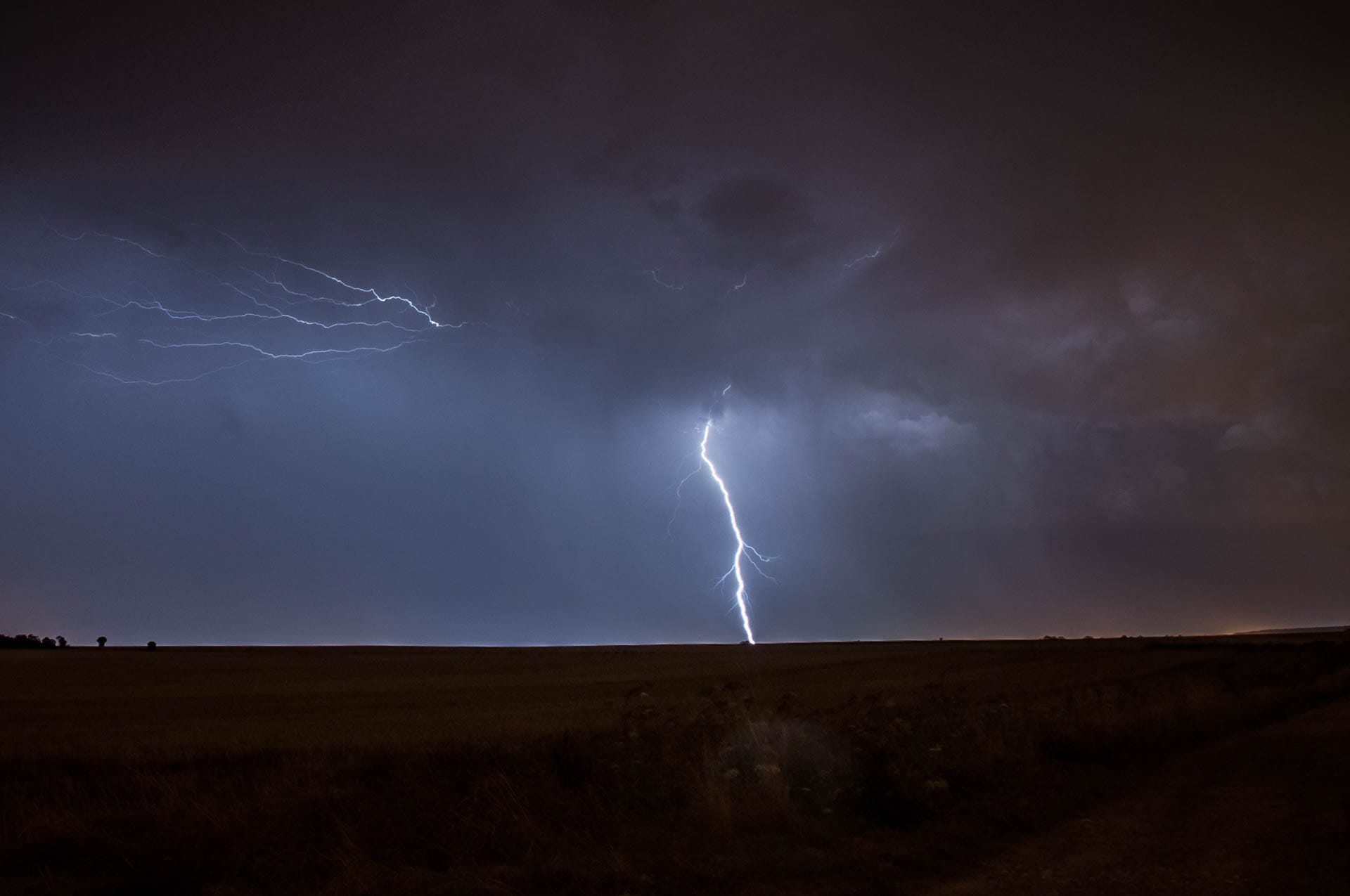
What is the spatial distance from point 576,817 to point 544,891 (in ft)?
5.30

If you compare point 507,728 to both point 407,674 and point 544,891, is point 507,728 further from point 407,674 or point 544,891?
point 407,674

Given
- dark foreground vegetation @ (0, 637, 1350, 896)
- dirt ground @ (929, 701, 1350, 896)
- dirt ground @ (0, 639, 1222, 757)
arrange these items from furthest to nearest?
dirt ground @ (0, 639, 1222, 757), dark foreground vegetation @ (0, 637, 1350, 896), dirt ground @ (929, 701, 1350, 896)

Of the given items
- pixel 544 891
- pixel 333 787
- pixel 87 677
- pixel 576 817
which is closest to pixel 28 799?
pixel 333 787

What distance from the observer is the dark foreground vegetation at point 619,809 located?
20.1ft

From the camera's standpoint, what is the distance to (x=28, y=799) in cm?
962

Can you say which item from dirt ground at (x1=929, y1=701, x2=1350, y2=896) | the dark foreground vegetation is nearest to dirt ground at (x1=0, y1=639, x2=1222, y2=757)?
the dark foreground vegetation

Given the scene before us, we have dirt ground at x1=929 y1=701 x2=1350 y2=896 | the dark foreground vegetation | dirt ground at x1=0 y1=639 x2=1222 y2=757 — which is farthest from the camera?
dirt ground at x1=0 y1=639 x2=1222 y2=757

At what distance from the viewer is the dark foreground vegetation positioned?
612 centimetres

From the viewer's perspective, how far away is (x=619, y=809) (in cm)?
745

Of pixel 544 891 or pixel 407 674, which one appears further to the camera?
pixel 407 674

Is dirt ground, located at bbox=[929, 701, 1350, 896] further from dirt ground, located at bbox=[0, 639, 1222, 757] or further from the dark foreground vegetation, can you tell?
dirt ground, located at bbox=[0, 639, 1222, 757]

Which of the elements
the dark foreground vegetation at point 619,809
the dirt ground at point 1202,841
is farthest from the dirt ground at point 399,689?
the dirt ground at point 1202,841

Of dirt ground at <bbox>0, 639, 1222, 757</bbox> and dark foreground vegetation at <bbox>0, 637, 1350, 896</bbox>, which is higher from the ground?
dark foreground vegetation at <bbox>0, 637, 1350, 896</bbox>

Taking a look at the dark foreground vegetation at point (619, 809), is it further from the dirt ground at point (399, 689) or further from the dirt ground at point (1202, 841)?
the dirt ground at point (399, 689)
